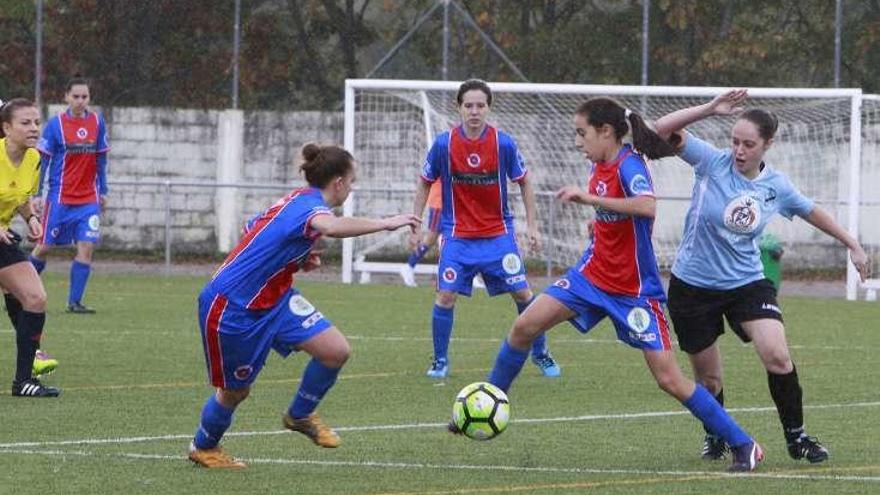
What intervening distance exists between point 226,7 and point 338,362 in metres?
17.4

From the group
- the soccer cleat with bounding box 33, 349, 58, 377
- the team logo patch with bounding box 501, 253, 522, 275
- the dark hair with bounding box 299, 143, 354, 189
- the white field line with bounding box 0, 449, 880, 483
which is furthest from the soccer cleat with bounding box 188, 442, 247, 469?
the team logo patch with bounding box 501, 253, 522, 275

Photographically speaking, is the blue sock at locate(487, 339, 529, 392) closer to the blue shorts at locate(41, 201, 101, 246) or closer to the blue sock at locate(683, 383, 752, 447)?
the blue sock at locate(683, 383, 752, 447)

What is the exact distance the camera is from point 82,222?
1777 centimetres

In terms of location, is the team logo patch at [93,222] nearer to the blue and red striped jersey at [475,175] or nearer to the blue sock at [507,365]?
the blue and red striped jersey at [475,175]

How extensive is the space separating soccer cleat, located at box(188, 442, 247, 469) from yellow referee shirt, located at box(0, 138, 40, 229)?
3.63m

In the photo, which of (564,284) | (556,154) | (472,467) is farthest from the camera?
(556,154)

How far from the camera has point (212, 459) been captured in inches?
332

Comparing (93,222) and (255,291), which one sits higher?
(93,222)

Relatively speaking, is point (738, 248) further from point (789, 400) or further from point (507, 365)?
point (507, 365)

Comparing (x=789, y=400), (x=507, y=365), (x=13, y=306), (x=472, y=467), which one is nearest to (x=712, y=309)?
(x=789, y=400)

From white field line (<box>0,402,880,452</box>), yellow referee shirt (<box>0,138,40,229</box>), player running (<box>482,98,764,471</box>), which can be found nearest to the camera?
player running (<box>482,98,764,471</box>)

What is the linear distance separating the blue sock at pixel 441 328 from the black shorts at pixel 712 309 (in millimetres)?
3999

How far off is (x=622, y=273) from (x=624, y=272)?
0.01 metres

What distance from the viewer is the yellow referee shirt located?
11.6 m
